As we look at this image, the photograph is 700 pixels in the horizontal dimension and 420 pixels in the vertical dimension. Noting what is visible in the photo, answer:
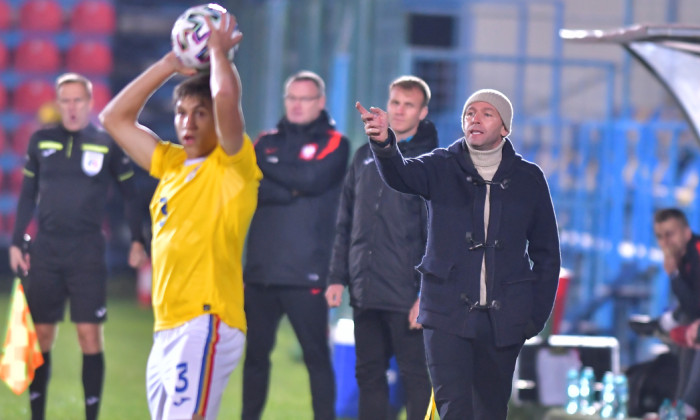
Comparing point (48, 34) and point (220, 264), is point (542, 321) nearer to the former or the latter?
point (220, 264)

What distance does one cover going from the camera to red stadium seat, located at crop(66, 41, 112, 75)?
16172 mm

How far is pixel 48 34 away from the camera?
1656 centimetres

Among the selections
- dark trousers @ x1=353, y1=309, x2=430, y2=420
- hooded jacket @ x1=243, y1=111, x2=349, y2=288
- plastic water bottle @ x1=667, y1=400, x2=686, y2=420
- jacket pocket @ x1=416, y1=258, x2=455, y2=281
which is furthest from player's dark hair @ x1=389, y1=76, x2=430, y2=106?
plastic water bottle @ x1=667, y1=400, x2=686, y2=420

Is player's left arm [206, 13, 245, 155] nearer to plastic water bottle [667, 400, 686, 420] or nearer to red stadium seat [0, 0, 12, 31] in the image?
plastic water bottle [667, 400, 686, 420]

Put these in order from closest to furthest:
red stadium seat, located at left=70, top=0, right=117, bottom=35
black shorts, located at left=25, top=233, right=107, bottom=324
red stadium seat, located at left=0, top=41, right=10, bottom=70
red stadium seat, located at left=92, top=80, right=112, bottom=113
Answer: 1. black shorts, located at left=25, top=233, right=107, bottom=324
2. red stadium seat, located at left=92, top=80, right=112, bottom=113
3. red stadium seat, located at left=0, top=41, right=10, bottom=70
4. red stadium seat, located at left=70, top=0, right=117, bottom=35

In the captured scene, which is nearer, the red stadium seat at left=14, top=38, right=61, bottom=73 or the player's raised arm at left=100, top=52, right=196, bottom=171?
the player's raised arm at left=100, top=52, right=196, bottom=171

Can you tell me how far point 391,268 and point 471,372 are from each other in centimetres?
94

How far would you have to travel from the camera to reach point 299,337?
231 inches

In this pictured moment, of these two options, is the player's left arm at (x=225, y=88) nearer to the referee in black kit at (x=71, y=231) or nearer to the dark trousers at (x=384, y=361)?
the dark trousers at (x=384, y=361)

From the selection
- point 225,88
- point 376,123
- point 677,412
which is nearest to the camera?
point 225,88

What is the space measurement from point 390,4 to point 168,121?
25.1 ft

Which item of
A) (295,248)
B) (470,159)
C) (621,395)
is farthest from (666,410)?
(470,159)

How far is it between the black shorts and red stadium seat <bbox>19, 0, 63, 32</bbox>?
10.9 m

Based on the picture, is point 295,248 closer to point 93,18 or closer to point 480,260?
point 480,260
